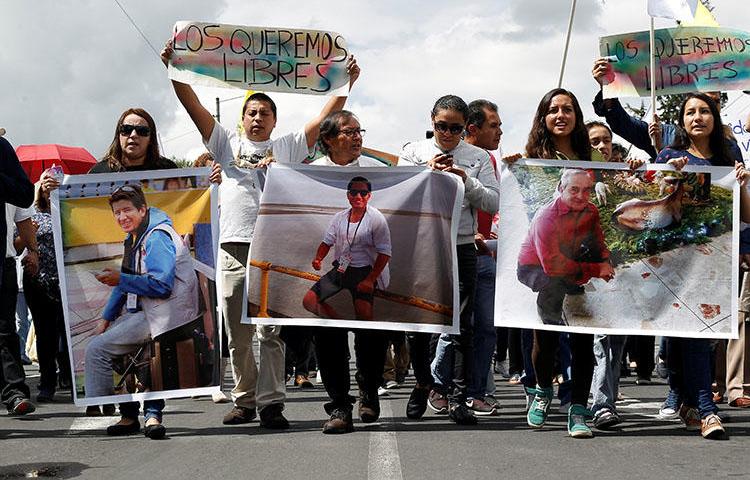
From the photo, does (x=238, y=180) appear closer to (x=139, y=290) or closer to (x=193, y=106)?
(x=193, y=106)

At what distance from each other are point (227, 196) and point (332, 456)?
7.51 feet

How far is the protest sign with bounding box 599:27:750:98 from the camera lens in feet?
28.3

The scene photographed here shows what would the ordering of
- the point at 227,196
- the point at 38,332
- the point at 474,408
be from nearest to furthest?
the point at 227,196 < the point at 474,408 < the point at 38,332

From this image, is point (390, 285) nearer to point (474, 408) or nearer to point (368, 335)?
point (368, 335)

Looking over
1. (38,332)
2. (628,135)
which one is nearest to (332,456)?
(628,135)

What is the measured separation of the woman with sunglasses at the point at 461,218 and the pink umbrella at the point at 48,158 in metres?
6.57

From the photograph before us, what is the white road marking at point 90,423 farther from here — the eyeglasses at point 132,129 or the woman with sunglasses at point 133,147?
the eyeglasses at point 132,129

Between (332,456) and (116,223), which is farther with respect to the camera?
(116,223)

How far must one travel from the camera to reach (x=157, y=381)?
743 centimetres

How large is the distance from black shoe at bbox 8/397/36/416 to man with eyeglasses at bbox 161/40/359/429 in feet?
5.96

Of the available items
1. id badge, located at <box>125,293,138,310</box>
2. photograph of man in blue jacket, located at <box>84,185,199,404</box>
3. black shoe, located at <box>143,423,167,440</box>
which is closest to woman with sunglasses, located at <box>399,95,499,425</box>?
photograph of man in blue jacket, located at <box>84,185,199,404</box>

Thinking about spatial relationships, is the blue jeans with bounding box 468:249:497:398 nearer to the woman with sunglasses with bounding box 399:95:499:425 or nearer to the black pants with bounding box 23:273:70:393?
the woman with sunglasses with bounding box 399:95:499:425

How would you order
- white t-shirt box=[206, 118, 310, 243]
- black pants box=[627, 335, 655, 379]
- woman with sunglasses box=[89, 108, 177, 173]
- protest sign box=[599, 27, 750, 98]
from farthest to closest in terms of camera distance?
1. black pants box=[627, 335, 655, 379]
2. protest sign box=[599, 27, 750, 98]
3. white t-shirt box=[206, 118, 310, 243]
4. woman with sunglasses box=[89, 108, 177, 173]

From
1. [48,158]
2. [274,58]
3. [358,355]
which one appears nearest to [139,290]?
[358,355]
